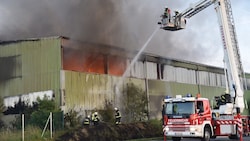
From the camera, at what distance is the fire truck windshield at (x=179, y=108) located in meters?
17.5

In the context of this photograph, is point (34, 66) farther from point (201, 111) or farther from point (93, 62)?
point (201, 111)

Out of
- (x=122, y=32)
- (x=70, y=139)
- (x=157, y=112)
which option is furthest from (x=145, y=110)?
(x=70, y=139)

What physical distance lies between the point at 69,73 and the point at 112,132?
7065 mm

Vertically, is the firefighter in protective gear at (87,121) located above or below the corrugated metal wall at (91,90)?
below

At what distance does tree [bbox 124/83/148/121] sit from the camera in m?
30.6

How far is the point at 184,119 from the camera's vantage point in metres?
17.3

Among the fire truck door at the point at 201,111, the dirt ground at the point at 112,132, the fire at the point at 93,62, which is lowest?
the dirt ground at the point at 112,132

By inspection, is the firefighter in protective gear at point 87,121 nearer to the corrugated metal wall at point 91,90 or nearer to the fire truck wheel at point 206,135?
the corrugated metal wall at point 91,90

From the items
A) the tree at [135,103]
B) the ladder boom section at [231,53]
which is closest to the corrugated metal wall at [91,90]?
the tree at [135,103]

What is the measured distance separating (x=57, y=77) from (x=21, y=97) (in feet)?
11.3

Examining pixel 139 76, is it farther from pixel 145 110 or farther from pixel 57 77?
pixel 57 77

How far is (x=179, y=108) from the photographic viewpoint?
1778cm

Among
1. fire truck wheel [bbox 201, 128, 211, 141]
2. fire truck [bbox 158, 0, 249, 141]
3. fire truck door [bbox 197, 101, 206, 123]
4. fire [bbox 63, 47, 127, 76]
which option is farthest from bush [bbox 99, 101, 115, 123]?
fire truck door [bbox 197, 101, 206, 123]

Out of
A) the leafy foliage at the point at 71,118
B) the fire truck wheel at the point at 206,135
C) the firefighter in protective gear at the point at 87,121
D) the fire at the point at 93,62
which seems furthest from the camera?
the fire at the point at 93,62
